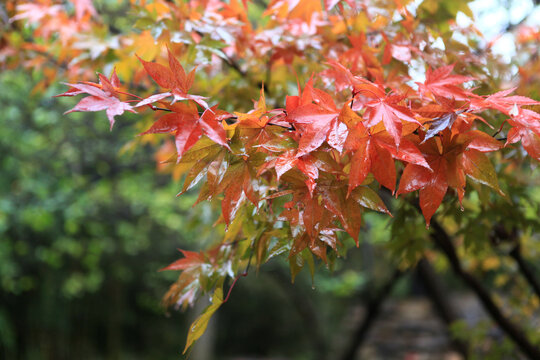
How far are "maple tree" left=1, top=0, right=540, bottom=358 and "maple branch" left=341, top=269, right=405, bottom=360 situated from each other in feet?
3.47

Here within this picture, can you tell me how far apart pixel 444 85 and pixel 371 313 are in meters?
2.09

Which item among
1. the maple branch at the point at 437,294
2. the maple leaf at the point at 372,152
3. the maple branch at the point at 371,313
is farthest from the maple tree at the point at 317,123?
the maple branch at the point at 437,294

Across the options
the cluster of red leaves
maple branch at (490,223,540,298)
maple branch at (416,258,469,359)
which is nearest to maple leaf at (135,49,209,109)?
the cluster of red leaves

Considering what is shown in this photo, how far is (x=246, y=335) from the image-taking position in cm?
511

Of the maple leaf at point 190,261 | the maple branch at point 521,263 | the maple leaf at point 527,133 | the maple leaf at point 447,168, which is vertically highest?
the maple leaf at point 527,133

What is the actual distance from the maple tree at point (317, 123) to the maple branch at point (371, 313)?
3.47 feet

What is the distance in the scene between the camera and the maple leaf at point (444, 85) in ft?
2.15

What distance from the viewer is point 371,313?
247cm

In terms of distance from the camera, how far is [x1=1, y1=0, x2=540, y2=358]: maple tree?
583 millimetres

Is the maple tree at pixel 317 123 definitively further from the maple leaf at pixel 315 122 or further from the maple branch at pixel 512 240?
the maple branch at pixel 512 240

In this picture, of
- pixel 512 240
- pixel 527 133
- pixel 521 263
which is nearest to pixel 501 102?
pixel 527 133

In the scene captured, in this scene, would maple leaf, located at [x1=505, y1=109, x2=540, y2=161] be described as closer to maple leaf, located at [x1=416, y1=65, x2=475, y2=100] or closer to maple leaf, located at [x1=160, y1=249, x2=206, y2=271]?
maple leaf, located at [x1=416, y1=65, x2=475, y2=100]

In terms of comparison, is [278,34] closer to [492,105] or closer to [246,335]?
[492,105]

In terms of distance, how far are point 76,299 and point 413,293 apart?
15.8 feet
